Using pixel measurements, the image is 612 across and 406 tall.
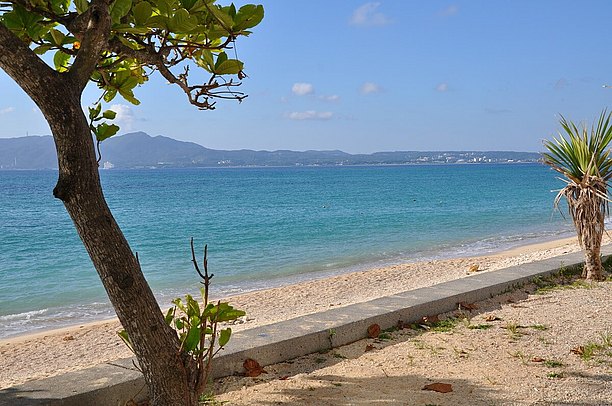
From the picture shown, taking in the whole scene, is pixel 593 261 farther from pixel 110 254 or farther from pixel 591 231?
pixel 110 254

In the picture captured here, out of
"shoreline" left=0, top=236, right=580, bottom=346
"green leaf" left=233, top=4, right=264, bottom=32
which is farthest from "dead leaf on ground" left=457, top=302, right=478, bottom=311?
"shoreline" left=0, top=236, right=580, bottom=346

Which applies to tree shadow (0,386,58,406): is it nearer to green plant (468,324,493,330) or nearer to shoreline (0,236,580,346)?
green plant (468,324,493,330)

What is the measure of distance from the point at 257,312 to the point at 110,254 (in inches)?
276

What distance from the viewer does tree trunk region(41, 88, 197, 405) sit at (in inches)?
87.4

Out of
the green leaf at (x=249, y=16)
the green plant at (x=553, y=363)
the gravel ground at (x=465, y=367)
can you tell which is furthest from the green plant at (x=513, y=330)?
the green leaf at (x=249, y=16)

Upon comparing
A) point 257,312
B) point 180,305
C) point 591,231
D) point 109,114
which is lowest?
point 257,312

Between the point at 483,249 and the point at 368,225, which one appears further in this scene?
the point at 368,225

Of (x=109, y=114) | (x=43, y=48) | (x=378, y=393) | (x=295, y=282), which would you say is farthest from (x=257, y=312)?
(x=43, y=48)

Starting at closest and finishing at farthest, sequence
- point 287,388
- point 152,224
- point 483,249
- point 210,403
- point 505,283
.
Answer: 1. point 210,403
2. point 287,388
3. point 505,283
4. point 483,249
5. point 152,224

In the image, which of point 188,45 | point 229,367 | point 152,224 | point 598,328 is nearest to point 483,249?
point 598,328

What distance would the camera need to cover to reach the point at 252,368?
12.0 feet

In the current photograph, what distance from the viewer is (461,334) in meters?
4.45

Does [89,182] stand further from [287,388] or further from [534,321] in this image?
[534,321]

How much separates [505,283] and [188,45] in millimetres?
4218
